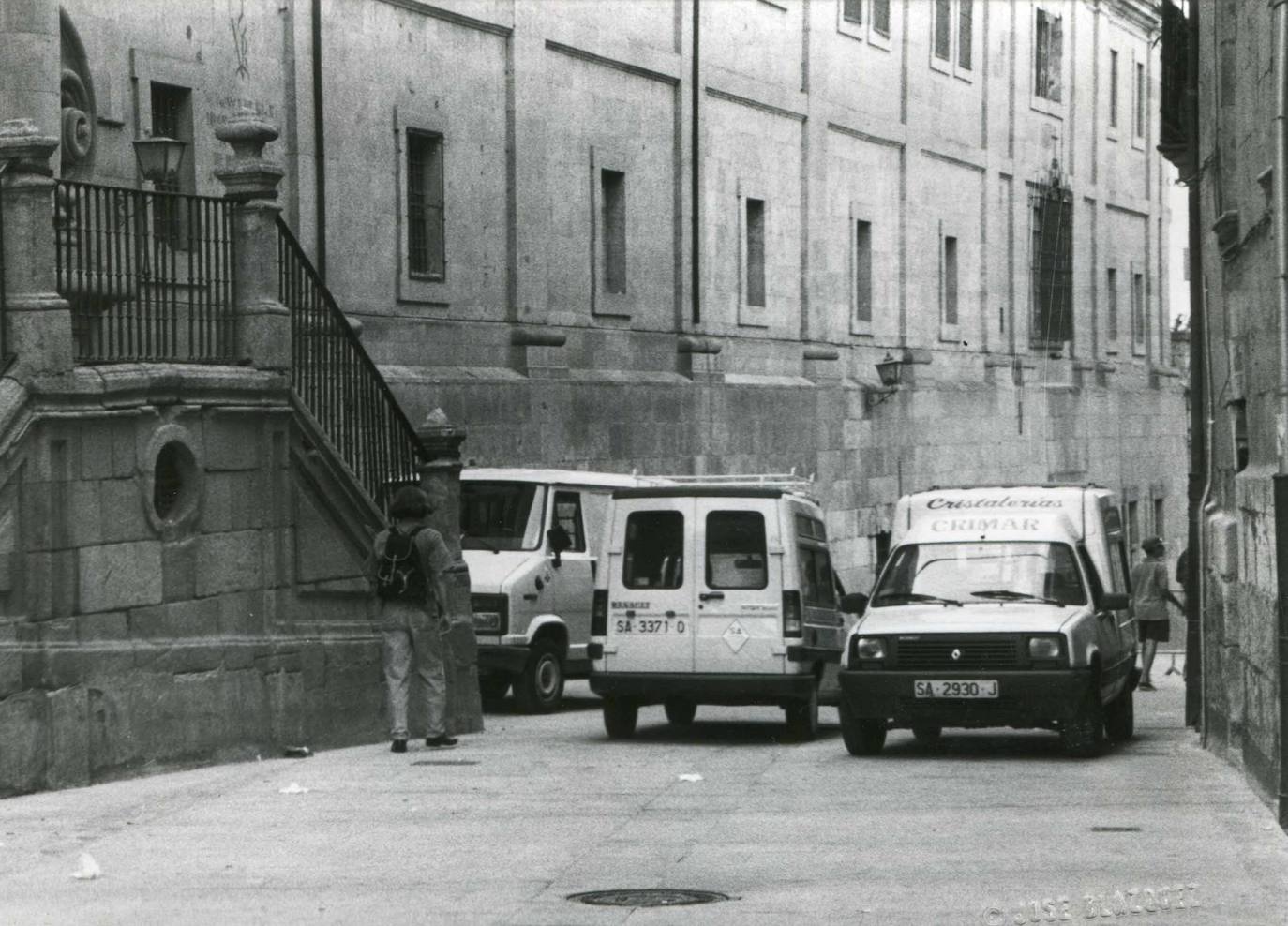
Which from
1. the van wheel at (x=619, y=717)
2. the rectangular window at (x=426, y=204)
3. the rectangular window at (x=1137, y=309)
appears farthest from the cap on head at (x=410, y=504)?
the rectangular window at (x=1137, y=309)

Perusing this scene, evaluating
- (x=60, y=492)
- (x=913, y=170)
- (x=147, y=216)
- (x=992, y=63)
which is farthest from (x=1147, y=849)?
(x=992, y=63)

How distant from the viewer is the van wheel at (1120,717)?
19.5m

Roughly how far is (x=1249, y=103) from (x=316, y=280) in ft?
22.6

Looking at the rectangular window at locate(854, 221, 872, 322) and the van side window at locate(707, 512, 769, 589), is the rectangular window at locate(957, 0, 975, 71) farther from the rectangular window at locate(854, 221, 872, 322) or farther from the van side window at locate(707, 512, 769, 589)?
the van side window at locate(707, 512, 769, 589)

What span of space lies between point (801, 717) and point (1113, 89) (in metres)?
36.0

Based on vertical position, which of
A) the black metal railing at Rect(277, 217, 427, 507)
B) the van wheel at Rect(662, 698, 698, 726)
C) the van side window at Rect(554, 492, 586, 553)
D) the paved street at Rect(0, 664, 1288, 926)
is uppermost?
the black metal railing at Rect(277, 217, 427, 507)

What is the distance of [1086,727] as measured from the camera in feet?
57.0

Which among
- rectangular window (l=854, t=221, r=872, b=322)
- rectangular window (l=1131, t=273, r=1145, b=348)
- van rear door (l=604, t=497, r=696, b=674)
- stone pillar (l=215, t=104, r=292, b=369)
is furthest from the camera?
rectangular window (l=1131, t=273, r=1145, b=348)

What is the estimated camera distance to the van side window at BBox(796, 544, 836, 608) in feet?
64.6

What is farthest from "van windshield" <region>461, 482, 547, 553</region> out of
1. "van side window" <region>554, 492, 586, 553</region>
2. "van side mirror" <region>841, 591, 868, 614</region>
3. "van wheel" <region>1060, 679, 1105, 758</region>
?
"van wheel" <region>1060, 679, 1105, 758</region>

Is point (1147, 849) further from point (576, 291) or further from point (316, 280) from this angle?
point (576, 291)

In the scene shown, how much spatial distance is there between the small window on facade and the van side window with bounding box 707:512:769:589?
2999cm

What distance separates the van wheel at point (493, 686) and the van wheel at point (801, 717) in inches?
148

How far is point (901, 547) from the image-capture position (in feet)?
62.0
